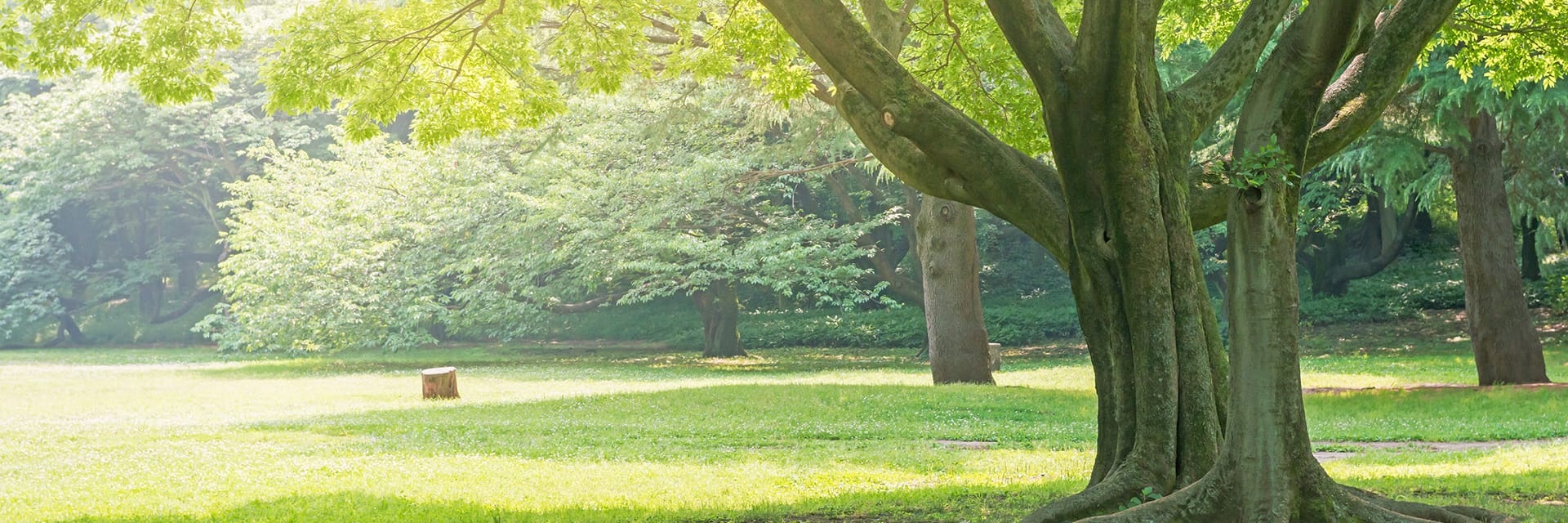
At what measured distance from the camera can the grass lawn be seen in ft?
30.0

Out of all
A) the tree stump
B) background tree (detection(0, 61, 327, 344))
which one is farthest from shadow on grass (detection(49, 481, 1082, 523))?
background tree (detection(0, 61, 327, 344))

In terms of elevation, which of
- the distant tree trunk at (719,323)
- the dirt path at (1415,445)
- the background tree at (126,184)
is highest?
the background tree at (126,184)

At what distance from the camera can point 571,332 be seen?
4803 cm

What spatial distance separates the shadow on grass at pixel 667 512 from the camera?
8406mm

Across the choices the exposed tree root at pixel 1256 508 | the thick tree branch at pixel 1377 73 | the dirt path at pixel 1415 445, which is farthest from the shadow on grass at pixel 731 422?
the exposed tree root at pixel 1256 508

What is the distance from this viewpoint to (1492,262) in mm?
17266

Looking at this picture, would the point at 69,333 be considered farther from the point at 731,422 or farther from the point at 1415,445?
the point at 1415,445

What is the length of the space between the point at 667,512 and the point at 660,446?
16.7ft

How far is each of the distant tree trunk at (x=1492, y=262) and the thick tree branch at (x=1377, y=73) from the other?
37.7 ft

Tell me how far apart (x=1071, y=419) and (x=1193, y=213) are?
9163 millimetres

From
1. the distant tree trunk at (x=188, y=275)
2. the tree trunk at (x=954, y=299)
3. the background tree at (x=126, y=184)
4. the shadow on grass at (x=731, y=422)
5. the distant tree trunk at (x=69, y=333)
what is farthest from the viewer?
the distant tree trunk at (x=188, y=275)

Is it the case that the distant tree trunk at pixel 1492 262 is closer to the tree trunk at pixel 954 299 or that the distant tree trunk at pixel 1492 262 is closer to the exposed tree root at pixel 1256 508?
the tree trunk at pixel 954 299

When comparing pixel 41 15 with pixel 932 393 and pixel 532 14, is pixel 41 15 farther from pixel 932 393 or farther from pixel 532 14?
pixel 932 393

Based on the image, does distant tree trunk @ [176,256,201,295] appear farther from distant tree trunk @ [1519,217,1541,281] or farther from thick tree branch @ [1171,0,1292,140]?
thick tree branch @ [1171,0,1292,140]
